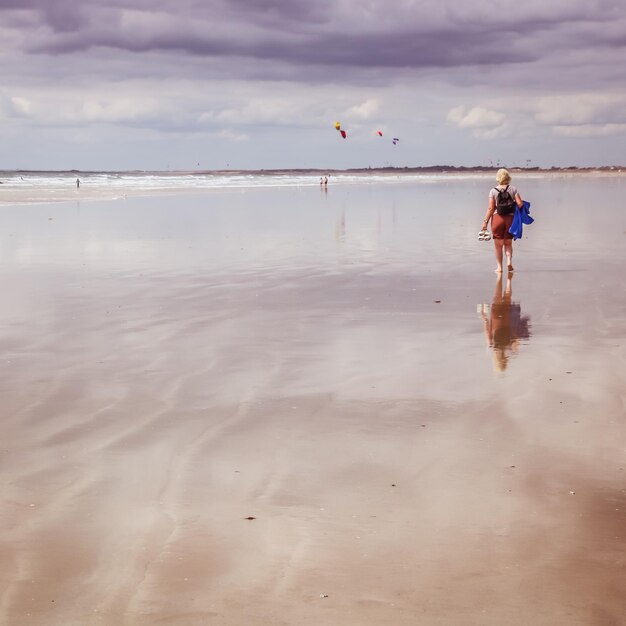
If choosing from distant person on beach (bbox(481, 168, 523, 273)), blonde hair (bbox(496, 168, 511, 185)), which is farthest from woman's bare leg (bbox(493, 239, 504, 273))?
blonde hair (bbox(496, 168, 511, 185))

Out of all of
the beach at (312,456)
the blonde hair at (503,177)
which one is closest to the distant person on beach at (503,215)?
the blonde hair at (503,177)

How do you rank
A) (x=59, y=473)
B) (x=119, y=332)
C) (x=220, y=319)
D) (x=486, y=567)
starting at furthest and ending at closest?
(x=220, y=319) → (x=119, y=332) → (x=59, y=473) → (x=486, y=567)

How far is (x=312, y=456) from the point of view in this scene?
5996 mm

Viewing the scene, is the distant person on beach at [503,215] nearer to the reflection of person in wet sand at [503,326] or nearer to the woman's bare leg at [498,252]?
the woman's bare leg at [498,252]

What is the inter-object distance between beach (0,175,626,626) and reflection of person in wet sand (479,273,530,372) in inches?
1.9

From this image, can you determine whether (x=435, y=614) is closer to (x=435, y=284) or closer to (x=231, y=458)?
(x=231, y=458)

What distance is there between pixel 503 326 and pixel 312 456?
5.46 m

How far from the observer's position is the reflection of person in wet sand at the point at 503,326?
927 cm

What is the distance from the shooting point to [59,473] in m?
5.69

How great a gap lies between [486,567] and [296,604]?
951 mm

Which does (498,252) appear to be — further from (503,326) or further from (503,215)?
(503,326)

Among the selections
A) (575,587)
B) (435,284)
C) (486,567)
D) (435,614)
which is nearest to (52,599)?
(435,614)

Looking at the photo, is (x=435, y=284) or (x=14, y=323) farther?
(x=435, y=284)

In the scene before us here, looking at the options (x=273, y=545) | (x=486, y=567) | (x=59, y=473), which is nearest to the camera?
(x=486, y=567)
